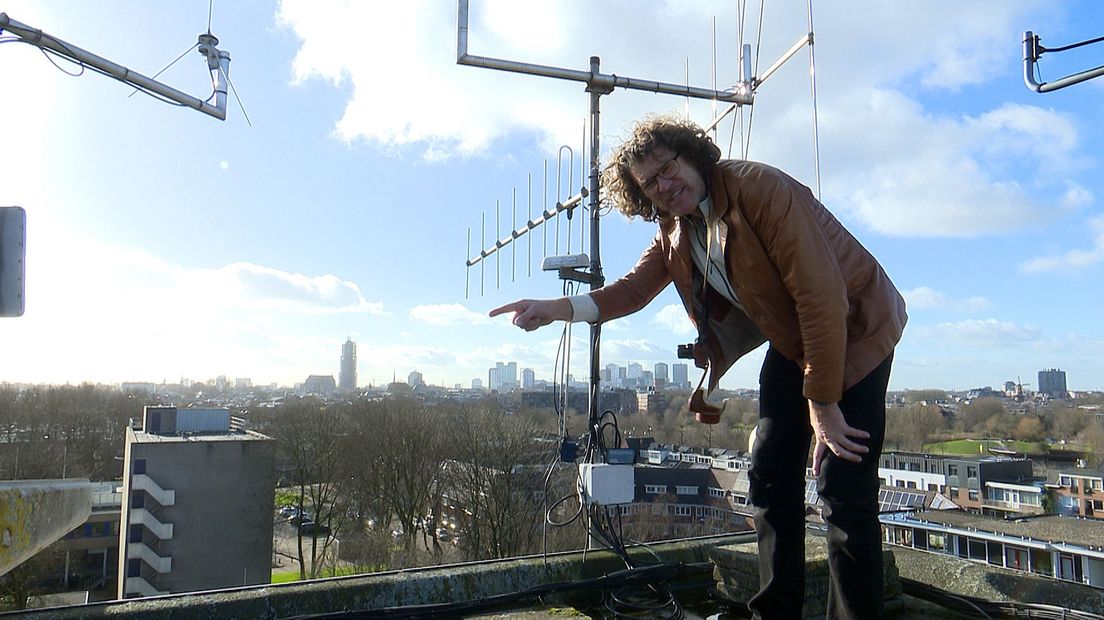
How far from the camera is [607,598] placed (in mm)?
1979

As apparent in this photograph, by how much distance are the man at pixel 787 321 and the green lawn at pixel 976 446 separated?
41.6 meters

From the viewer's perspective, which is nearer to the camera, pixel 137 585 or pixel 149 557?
pixel 137 585

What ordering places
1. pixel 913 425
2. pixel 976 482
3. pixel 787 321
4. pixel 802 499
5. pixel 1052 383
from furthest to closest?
pixel 1052 383
pixel 913 425
pixel 976 482
pixel 802 499
pixel 787 321

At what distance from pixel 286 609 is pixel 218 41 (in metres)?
4.60

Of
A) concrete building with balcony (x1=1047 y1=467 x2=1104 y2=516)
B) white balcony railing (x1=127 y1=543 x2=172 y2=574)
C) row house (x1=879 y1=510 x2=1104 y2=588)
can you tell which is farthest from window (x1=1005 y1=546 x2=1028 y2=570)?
white balcony railing (x1=127 y1=543 x2=172 y2=574)

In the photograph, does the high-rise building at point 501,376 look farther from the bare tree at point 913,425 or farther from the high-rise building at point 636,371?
the bare tree at point 913,425

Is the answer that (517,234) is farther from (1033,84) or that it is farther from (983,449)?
(983,449)

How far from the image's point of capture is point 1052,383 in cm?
6975

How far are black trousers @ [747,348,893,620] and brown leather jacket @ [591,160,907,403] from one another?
0.29 ft

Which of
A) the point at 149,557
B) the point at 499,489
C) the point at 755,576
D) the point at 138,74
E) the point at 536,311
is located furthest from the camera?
the point at 499,489

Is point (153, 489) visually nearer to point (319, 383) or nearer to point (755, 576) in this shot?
point (755, 576)

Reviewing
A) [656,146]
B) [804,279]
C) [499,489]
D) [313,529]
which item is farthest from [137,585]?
[804,279]

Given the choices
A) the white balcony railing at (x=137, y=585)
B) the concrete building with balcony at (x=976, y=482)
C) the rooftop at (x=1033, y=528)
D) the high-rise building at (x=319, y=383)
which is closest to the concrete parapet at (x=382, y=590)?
the rooftop at (x=1033, y=528)

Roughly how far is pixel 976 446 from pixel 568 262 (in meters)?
45.0
